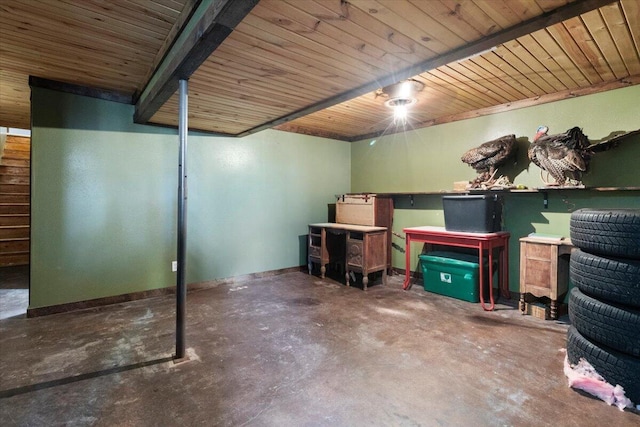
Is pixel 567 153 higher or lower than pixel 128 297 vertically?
higher

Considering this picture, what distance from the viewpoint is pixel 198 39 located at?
65.5 inches

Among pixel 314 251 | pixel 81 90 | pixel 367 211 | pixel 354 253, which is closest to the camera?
pixel 81 90

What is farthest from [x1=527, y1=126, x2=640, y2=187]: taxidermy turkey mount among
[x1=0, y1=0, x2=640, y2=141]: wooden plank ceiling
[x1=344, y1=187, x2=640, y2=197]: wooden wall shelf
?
[x1=0, y1=0, x2=640, y2=141]: wooden plank ceiling

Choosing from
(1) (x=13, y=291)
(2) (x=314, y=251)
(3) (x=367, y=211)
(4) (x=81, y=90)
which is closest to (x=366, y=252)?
(3) (x=367, y=211)

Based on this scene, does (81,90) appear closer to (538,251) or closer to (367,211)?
(367,211)

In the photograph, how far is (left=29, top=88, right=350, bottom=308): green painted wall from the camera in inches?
126

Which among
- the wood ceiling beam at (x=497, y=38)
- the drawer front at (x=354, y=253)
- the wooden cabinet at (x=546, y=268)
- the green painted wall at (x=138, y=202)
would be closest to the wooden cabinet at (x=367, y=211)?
the drawer front at (x=354, y=253)

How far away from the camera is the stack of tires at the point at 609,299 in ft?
5.89

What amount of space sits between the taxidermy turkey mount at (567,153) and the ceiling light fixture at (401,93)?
1416 mm

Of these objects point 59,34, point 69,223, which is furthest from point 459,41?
point 69,223

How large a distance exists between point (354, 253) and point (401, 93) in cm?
216

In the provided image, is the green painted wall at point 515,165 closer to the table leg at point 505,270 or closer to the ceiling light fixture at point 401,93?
the table leg at point 505,270

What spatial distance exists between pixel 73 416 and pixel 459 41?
120 inches

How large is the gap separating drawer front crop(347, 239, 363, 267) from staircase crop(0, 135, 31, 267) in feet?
18.7
